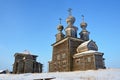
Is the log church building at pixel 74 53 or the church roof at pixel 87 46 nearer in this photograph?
the log church building at pixel 74 53

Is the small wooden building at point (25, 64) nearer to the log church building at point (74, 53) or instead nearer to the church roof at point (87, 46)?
the log church building at point (74, 53)

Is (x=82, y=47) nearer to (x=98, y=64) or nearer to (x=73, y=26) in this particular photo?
(x=98, y=64)

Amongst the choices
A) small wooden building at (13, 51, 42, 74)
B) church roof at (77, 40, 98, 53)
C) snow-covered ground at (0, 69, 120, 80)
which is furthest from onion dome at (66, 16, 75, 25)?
snow-covered ground at (0, 69, 120, 80)

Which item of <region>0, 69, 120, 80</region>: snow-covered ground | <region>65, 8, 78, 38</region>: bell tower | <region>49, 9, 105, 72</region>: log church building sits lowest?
<region>0, 69, 120, 80</region>: snow-covered ground

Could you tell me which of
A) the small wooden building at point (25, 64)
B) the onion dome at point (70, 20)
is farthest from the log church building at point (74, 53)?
the small wooden building at point (25, 64)

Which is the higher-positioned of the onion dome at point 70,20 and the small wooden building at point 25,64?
the onion dome at point 70,20

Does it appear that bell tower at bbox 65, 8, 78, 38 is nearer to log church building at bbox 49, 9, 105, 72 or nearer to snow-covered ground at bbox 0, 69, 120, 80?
log church building at bbox 49, 9, 105, 72

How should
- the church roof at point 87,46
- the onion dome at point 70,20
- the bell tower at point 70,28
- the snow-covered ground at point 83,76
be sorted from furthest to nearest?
the onion dome at point 70,20
the bell tower at point 70,28
the church roof at point 87,46
the snow-covered ground at point 83,76

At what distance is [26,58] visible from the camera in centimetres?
3891

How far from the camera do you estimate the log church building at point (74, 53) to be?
28.3m

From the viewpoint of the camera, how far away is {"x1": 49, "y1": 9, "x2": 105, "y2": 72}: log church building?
2827 centimetres

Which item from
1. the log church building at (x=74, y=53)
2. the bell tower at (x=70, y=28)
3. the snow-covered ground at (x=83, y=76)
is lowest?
the snow-covered ground at (x=83, y=76)

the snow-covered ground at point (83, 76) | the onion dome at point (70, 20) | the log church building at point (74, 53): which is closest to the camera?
the snow-covered ground at point (83, 76)

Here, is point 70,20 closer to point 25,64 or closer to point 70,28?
point 70,28
